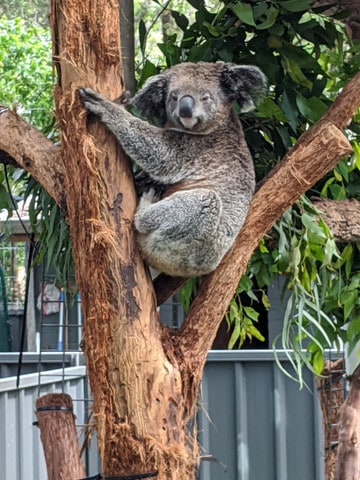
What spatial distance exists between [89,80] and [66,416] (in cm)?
97

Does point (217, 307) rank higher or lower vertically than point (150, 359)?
higher

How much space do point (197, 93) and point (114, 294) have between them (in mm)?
868

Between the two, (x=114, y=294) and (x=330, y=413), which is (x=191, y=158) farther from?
(x=330, y=413)

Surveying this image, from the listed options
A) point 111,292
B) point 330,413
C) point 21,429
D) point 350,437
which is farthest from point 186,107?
point 21,429

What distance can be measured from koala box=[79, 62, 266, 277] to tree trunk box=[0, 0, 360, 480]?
9 centimetres

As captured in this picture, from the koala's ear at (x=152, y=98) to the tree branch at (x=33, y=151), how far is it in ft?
1.26

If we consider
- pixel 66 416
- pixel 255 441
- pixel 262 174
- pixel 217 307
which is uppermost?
pixel 262 174

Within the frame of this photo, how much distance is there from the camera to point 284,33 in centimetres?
239

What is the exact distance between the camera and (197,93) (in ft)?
8.08

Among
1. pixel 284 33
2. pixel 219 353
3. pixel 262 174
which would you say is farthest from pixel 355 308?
pixel 219 353

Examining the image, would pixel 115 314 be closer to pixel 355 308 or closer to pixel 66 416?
pixel 66 416

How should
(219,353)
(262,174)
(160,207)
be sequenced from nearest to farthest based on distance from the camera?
1. (160,207)
2. (262,174)
3. (219,353)

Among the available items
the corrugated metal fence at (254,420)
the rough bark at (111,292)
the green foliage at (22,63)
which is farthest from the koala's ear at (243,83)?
the green foliage at (22,63)

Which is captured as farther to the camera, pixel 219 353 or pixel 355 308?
pixel 219 353
